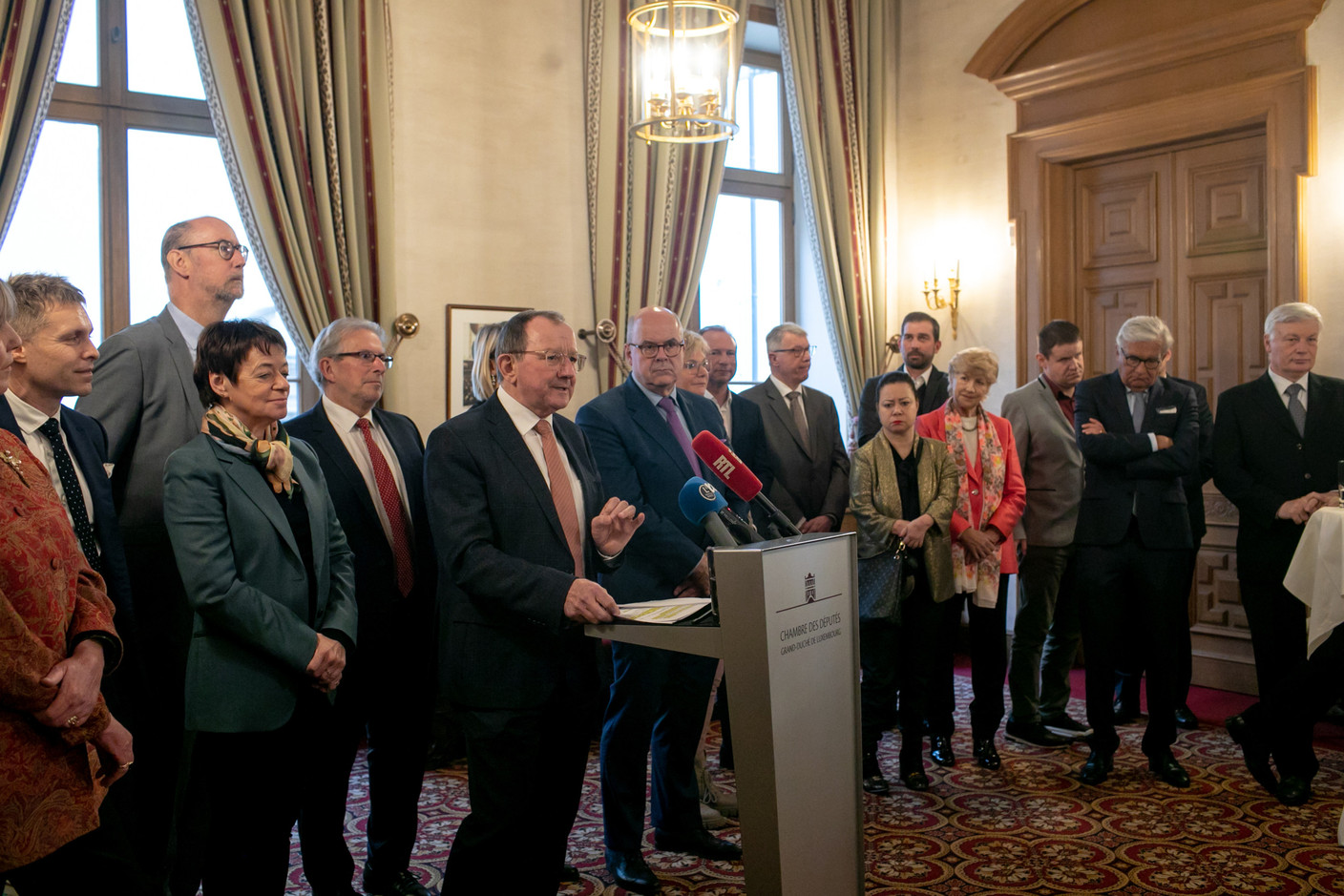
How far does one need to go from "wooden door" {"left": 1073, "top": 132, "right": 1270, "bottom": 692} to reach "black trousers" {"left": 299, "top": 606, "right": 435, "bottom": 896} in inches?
177

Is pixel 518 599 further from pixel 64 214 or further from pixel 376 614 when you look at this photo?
pixel 64 214

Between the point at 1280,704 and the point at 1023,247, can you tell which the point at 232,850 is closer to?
the point at 1280,704

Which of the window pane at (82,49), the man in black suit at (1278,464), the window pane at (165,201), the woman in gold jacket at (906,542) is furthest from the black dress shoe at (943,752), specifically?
the window pane at (82,49)

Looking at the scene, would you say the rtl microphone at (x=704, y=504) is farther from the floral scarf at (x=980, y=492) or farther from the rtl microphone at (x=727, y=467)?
the floral scarf at (x=980, y=492)

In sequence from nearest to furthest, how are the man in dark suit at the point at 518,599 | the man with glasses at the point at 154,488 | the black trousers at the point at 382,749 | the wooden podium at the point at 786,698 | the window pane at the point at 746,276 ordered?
the wooden podium at the point at 786,698 < the man in dark suit at the point at 518,599 < the man with glasses at the point at 154,488 < the black trousers at the point at 382,749 < the window pane at the point at 746,276

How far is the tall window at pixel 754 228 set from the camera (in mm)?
7355

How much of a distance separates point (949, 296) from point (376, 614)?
5196 millimetres

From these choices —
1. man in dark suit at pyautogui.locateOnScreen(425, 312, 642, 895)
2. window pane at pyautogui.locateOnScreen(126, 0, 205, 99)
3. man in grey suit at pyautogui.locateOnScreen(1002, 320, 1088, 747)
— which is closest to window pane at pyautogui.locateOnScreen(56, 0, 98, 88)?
window pane at pyautogui.locateOnScreen(126, 0, 205, 99)

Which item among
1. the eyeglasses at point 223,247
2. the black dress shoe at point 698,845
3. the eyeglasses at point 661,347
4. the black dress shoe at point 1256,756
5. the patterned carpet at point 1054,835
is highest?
the eyeglasses at point 223,247

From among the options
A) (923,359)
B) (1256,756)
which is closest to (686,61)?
(923,359)

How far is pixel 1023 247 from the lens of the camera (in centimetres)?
682

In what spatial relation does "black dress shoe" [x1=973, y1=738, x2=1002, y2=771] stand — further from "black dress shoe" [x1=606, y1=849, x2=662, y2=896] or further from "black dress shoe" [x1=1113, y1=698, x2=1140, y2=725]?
"black dress shoe" [x1=606, y1=849, x2=662, y2=896]

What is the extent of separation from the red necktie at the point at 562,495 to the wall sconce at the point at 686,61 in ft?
8.40

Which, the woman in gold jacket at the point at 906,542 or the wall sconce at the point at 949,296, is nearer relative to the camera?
the woman in gold jacket at the point at 906,542
